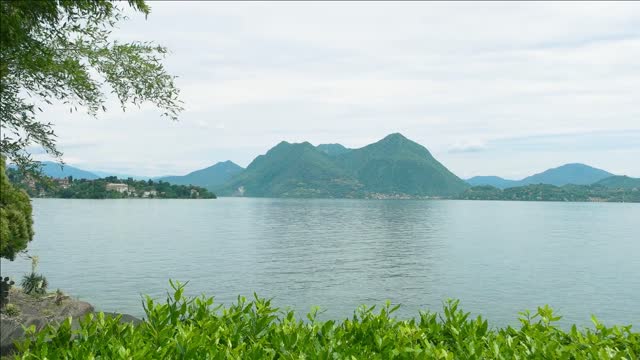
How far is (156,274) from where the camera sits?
59750 mm

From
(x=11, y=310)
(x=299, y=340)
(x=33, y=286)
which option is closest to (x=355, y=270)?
(x=33, y=286)

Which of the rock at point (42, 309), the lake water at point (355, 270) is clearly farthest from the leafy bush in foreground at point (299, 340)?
the lake water at point (355, 270)

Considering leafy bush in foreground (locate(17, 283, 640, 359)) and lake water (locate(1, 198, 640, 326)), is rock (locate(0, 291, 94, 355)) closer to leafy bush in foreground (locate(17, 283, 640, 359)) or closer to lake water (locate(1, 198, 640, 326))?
lake water (locate(1, 198, 640, 326))

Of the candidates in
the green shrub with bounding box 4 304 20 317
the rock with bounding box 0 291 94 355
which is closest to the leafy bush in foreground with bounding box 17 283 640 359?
the rock with bounding box 0 291 94 355

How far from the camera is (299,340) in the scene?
707cm

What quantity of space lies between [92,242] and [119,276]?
1618 inches

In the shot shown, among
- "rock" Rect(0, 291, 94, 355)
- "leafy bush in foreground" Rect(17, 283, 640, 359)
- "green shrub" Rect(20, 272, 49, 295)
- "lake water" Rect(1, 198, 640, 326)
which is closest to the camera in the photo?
"leafy bush in foreground" Rect(17, 283, 640, 359)

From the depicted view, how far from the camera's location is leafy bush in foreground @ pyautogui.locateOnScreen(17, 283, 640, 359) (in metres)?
6.54

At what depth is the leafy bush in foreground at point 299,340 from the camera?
21.4 feet

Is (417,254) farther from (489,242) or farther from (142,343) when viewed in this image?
(142,343)

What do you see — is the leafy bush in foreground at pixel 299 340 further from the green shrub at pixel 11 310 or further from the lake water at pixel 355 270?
the lake water at pixel 355 270

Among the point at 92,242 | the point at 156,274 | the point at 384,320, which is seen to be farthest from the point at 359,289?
the point at 92,242

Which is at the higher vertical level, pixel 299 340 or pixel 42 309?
pixel 299 340

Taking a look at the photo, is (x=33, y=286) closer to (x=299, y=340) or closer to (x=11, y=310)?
(x=11, y=310)
